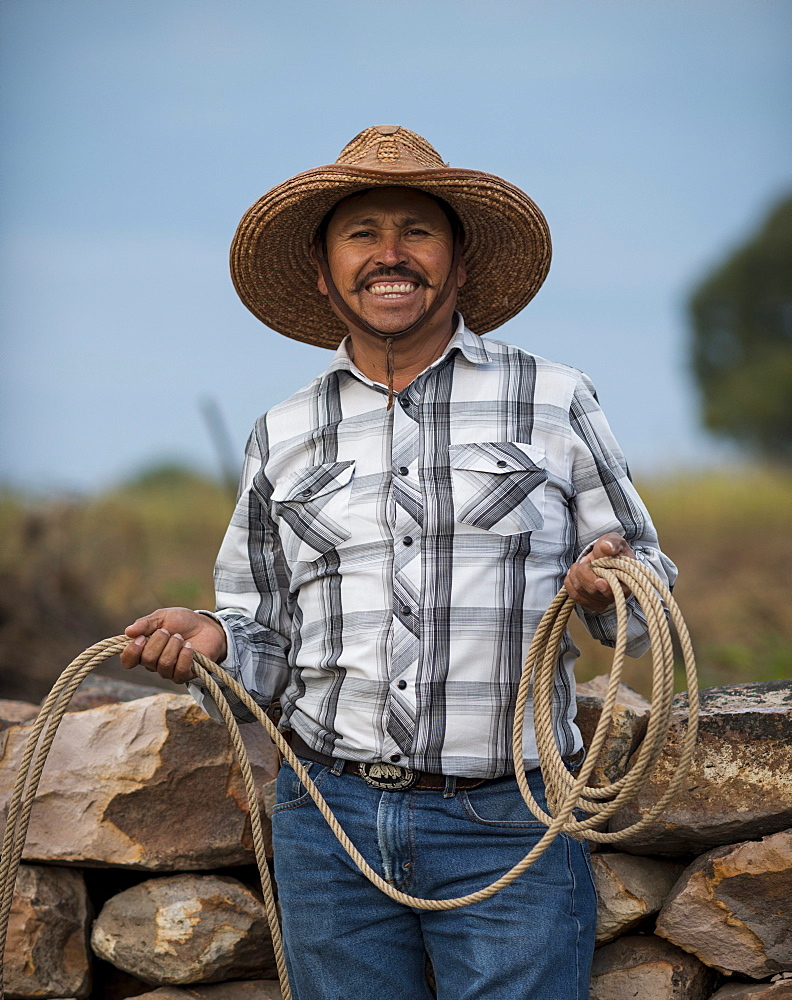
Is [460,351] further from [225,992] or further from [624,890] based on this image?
[225,992]

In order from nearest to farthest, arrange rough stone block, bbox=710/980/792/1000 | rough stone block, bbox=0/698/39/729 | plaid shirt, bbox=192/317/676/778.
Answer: plaid shirt, bbox=192/317/676/778 < rough stone block, bbox=710/980/792/1000 < rough stone block, bbox=0/698/39/729

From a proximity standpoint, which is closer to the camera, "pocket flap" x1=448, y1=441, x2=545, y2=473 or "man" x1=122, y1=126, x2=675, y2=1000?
"man" x1=122, y1=126, x2=675, y2=1000

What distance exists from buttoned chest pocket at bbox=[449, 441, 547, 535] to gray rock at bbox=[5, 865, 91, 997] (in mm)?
1461

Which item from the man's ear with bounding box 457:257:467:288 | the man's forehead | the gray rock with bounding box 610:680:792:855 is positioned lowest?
the gray rock with bounding box 610:680:792:855

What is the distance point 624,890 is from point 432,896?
56cm

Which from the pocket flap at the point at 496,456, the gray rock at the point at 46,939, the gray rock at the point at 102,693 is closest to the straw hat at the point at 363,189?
the pocket flap at the point at 496,456

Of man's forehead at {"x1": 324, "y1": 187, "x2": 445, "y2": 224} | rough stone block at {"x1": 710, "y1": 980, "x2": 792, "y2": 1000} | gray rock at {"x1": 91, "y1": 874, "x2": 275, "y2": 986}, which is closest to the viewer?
rough stone block at {"x1": 710, "y1": 980, "x2": 792, "y2": 1000}

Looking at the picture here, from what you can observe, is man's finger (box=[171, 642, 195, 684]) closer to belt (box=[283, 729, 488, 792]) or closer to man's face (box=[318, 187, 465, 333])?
belt (box=[283, 729, 488, 792])

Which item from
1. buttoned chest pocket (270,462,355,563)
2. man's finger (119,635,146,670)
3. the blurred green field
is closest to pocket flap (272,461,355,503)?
buttoned chest pocket (270,462,355,563)

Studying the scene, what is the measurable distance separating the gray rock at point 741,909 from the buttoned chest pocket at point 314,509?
3.63 feet

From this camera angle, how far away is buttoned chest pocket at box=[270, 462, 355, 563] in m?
2.24

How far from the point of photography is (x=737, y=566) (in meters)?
8.02

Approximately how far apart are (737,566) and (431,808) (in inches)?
254

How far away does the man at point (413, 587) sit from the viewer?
81.1 inches
